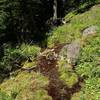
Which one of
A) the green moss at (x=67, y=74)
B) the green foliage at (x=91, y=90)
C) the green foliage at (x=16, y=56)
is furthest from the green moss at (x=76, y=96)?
the green foliage at (x=16, y=56)

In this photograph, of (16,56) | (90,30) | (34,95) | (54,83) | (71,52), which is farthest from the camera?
(90,30)

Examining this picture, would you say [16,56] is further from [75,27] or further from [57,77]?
[75,27]

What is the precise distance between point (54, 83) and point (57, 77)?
73 centimetres

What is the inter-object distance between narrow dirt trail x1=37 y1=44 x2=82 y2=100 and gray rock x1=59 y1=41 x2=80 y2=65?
2.71ft

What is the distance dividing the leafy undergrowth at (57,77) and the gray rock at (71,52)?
0.73ft

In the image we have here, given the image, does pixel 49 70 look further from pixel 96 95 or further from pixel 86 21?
pixel 86 21

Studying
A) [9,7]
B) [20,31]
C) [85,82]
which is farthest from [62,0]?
[85,82]

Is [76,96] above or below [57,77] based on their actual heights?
above

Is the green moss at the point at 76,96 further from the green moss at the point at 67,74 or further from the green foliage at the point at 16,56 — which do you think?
the green foliage at the point at 16,56

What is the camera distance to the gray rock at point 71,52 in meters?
18.8

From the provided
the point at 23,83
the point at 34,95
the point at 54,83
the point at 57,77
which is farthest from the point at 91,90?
the point at 23,83

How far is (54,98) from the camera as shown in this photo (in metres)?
15.6

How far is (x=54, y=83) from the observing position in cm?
1689

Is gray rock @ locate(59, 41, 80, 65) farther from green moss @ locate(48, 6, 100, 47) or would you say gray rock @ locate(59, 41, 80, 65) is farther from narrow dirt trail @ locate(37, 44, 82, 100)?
green moss @ locate(48, 6, 100, 47)
